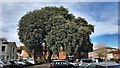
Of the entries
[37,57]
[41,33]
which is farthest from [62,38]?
[37,57]

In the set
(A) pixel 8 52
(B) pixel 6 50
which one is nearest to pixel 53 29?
(B) pixel 6 50

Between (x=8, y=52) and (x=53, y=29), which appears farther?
(x=8, y=52)

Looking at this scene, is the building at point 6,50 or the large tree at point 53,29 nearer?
the large tree at point 53,29

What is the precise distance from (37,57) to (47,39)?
17.8 meters

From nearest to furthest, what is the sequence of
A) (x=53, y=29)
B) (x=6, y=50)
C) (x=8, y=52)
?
(x=53, y=29) < (x=6, y=50) < (x=8, y=52)

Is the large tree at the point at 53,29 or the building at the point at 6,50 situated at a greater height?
the large tree at the point at 53,29

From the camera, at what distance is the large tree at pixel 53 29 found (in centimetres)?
4706

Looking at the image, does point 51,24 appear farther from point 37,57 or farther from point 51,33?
point 37,57

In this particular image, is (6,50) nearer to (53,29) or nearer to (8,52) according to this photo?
(8,52)

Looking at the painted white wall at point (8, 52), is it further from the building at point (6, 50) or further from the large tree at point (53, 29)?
the large tree at point (53, 29)

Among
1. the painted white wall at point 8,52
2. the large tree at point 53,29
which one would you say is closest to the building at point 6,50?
the painted white wall at point 8,52

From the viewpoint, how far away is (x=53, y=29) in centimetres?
4978

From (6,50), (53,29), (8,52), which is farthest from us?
(8,52)

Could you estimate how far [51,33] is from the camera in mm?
49344
